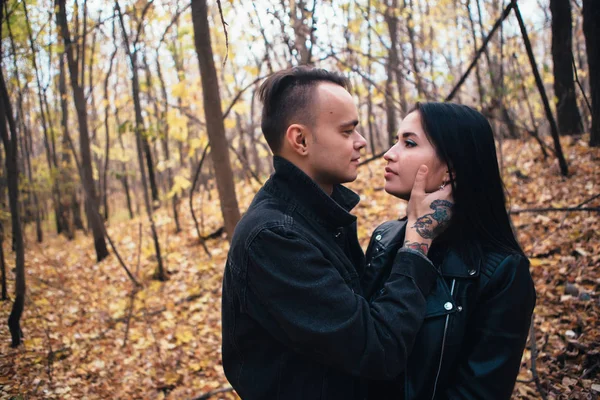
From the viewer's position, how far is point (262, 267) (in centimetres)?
139

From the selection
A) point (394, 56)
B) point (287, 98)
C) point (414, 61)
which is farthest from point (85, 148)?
point (287, 98)

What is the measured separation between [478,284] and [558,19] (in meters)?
6.12

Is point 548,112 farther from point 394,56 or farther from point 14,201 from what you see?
point 14,201

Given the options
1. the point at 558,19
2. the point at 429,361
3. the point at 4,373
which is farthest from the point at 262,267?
the point at 558,19

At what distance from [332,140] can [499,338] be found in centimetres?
100

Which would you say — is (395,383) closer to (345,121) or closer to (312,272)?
(312,272)

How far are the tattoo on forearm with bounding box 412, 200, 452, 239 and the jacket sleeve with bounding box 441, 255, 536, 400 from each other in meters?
0.27

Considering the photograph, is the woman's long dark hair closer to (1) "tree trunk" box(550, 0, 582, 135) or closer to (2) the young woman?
(2) the young woman

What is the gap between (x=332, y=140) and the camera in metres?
1.70

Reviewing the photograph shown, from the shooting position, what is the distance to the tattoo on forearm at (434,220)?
1.60 meters

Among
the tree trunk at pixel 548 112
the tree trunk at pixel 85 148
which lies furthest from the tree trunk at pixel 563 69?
the tree trunk at pixel 85 148

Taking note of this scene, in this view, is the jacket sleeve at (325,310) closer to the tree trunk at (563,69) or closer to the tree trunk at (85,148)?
the tree trunk at (563,69)

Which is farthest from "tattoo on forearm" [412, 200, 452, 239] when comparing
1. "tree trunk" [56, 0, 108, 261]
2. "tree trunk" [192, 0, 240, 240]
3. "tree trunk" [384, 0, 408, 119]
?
"tree trunk" [56, 0, 108, 261]

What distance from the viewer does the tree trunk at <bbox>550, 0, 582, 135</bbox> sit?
5.84 m
